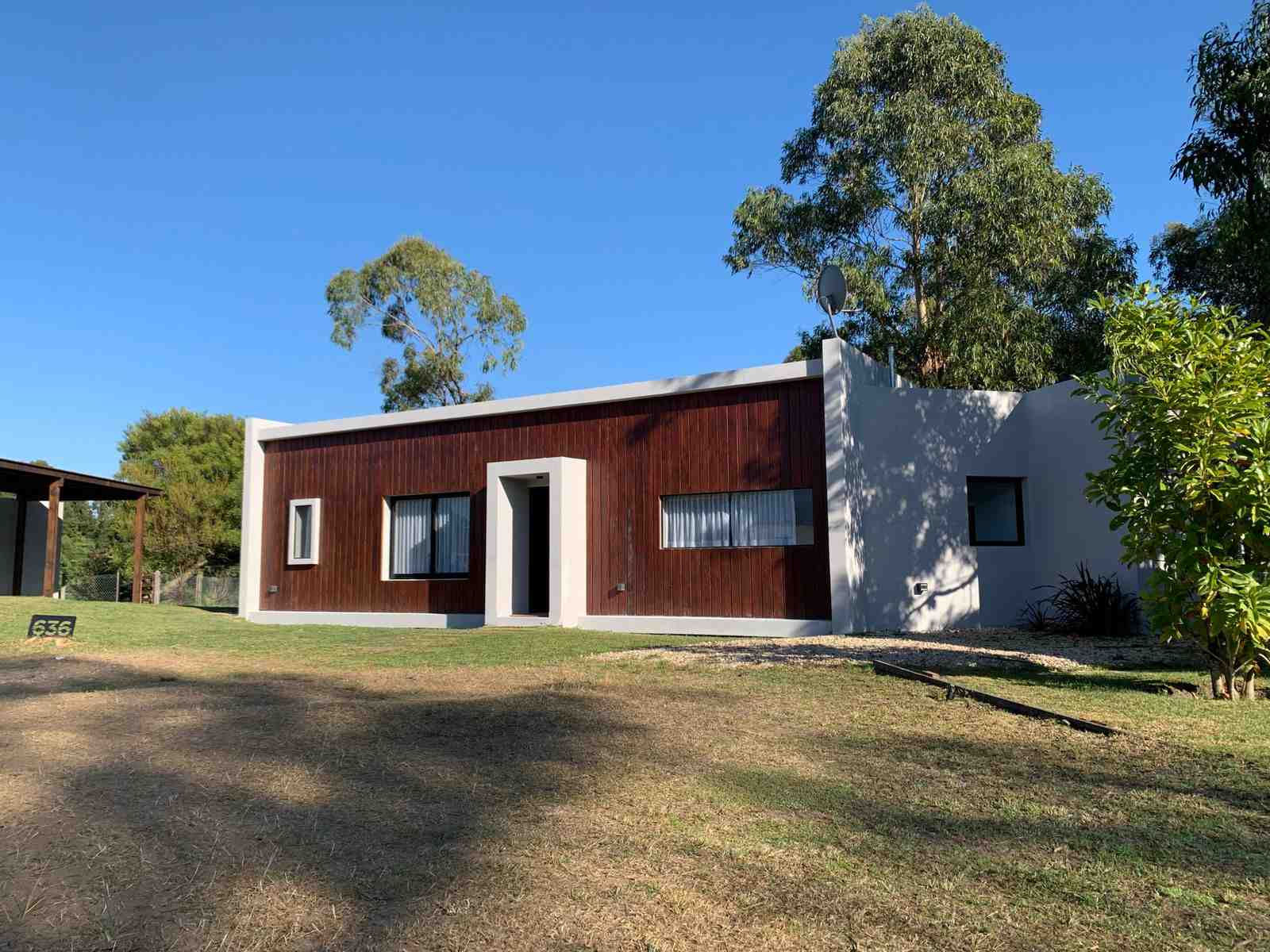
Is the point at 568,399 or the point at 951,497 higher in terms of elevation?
the point at 568,399

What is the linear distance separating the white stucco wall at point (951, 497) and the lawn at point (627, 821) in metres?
6.10

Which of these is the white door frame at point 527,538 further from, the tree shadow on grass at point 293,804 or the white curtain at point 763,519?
the tree shadow on grass at point 293,804

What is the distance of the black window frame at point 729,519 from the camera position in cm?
1334

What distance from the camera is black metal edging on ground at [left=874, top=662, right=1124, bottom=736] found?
571 centimetres

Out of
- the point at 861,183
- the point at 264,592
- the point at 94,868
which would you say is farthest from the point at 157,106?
the point at 94,868

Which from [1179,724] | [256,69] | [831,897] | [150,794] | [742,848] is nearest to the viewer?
[831,897]

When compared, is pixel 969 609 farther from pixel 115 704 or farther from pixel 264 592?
pixel 264 592

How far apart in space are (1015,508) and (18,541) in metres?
25.2

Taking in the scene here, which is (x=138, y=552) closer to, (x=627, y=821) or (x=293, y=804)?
(x=293, y=804)

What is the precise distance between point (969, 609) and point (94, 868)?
12.9 m

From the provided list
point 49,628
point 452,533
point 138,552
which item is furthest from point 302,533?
point 138,552

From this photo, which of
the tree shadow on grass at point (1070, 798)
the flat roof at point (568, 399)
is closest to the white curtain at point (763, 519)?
the flat roof at point (568, 399)

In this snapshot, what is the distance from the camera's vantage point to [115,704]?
6691 mm

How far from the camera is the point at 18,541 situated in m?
24.6
